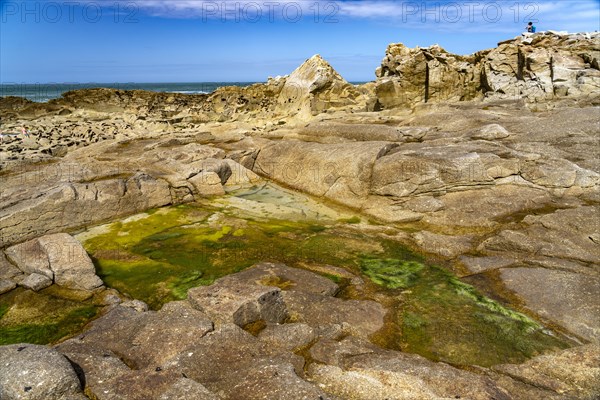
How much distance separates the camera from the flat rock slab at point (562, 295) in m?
7.78

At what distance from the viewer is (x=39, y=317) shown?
27.0ft

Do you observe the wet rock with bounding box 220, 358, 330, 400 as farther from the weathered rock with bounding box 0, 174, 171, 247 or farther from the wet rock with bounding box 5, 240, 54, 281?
the weathered rock with bounding box 0, 174, 171, 247

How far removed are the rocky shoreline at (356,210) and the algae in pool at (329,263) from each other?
1.62ft

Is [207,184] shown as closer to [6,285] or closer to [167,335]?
[6,285]

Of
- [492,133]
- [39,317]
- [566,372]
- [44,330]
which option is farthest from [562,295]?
[39,317]

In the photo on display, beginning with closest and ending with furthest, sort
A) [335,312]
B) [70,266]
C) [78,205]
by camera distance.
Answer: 1. [335,312]
2. [70,266]
3. [78,205]

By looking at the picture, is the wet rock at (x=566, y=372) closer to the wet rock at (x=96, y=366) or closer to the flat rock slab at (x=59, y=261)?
the wet rock at (x=96, y=366)

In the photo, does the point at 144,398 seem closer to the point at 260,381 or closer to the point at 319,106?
the point at 260,381

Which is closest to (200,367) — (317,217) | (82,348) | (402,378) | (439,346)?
(82,348)

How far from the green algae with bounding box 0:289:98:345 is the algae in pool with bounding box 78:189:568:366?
3.87 feet

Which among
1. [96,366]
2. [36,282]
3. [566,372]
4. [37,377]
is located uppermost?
[37,377]

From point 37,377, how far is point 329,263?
6773mm

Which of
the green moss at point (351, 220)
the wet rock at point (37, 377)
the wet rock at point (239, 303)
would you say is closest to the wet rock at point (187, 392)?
the wet rock at point (37, 377)

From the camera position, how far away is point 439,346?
280 inches
